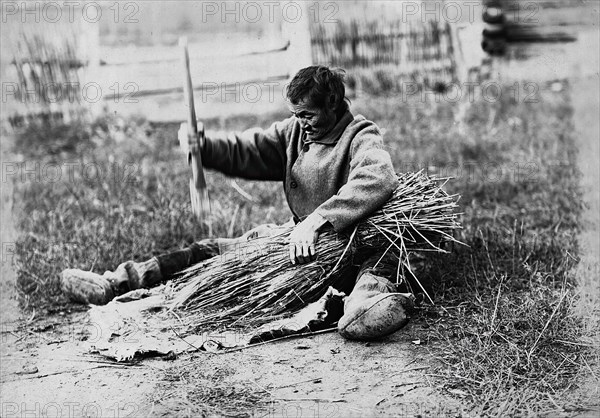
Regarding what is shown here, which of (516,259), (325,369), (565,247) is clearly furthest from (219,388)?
(565,247)

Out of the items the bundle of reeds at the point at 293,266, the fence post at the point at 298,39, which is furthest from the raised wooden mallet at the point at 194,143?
the fence post at the point at 298,39

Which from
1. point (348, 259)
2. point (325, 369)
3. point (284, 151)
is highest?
→ point (284, 151)

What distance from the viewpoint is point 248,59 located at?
31.1ft

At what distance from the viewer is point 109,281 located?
448 cm

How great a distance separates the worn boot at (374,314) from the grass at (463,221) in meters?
0.20

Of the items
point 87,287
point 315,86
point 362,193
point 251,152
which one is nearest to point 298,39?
point 251,152

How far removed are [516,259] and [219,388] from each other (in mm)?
2154

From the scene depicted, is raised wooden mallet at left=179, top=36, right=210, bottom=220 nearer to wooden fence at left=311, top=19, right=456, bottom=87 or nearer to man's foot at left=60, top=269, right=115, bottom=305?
man's foot at left=60, top=269, right=115, bottom=305

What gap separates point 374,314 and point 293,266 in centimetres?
62

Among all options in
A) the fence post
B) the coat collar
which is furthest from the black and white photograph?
the fence post

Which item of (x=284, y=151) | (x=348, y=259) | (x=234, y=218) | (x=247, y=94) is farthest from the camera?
(x=247, y=94)

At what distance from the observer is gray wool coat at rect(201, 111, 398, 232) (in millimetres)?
3975

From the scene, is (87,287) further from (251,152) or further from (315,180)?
(315,180)

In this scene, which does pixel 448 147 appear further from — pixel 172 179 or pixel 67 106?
pixel 67 106
